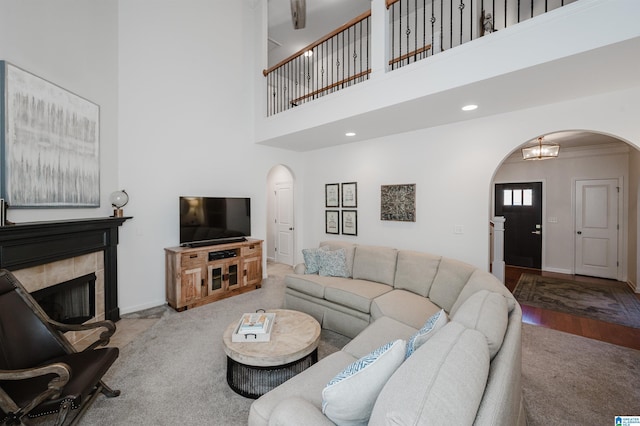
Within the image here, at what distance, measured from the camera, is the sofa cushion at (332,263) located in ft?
12.2

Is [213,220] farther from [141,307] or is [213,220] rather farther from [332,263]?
[332,263]

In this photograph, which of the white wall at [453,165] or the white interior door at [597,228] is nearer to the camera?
the white wall at [453,165]

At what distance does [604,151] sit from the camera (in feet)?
17.8

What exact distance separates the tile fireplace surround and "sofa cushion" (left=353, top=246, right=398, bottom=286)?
3049mm

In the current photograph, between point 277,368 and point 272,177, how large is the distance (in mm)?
5391

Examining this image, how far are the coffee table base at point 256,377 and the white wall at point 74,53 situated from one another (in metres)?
2.33

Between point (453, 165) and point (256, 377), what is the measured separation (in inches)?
138

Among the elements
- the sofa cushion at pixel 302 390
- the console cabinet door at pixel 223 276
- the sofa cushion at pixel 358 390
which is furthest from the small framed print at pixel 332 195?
the sofa cushion at pixel 358 390

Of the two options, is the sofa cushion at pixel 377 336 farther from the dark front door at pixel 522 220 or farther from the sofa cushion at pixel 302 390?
the dark front door at pixel 522 220

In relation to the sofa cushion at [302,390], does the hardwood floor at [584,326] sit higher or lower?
lower

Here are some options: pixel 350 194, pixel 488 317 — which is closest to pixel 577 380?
pixel 488 317

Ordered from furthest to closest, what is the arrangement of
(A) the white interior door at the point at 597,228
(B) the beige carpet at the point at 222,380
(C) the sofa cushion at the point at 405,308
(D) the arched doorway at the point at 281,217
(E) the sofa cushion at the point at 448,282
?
(D) the arched doorway at the point at 281,217 < (A) the white interior door at the point at 597,228 < (E) the sofa cushion at the point at 448,282 < (C) the sofa cushion at the point at 405,308 < (B) the beige carpet at the point at 222,380

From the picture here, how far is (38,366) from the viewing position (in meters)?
1.85

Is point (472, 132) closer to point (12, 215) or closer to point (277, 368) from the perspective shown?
point (277, 368)
